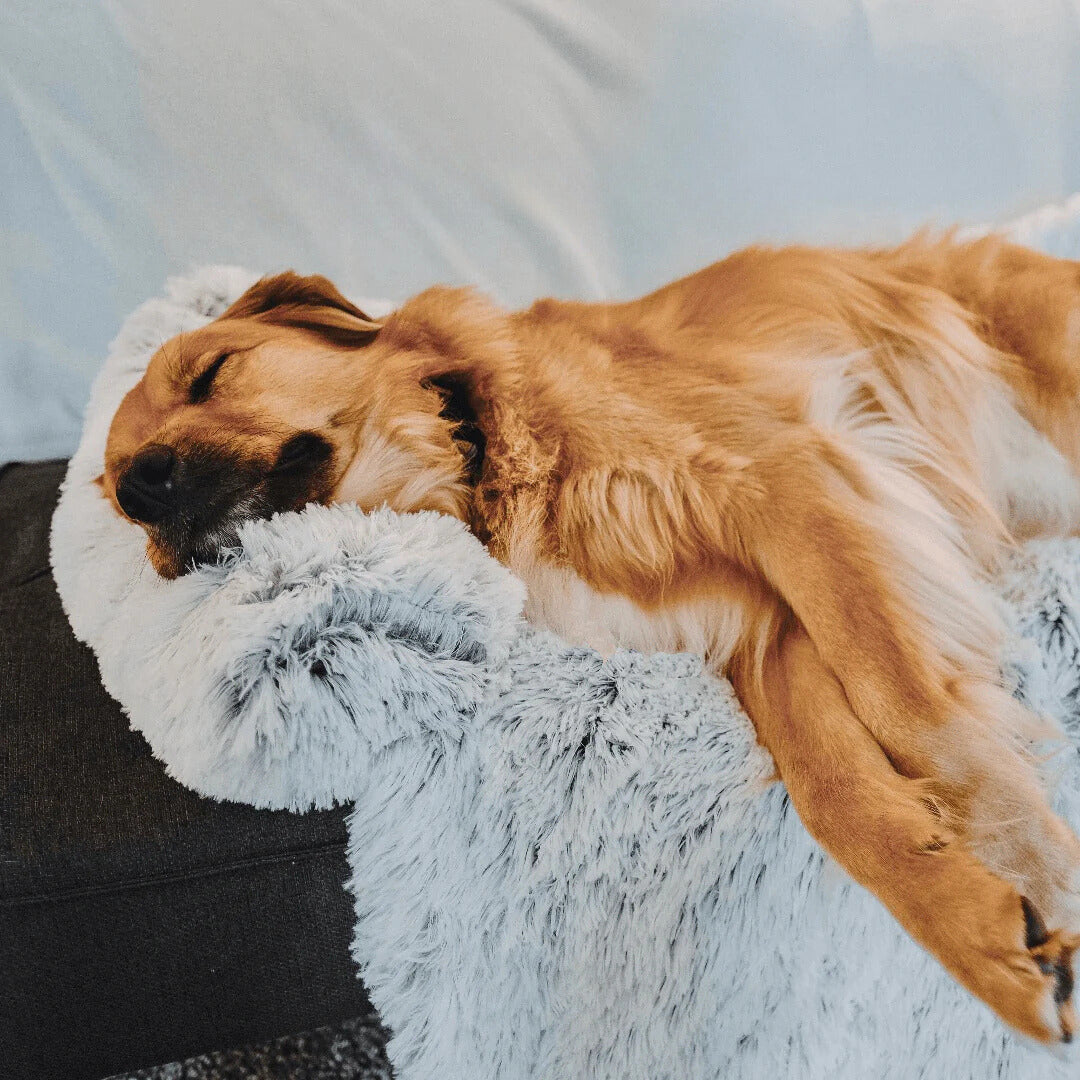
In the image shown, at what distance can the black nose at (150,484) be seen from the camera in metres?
0.96

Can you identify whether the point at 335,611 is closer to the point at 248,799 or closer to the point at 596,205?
the point at 248,799

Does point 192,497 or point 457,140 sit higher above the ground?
point 457,140

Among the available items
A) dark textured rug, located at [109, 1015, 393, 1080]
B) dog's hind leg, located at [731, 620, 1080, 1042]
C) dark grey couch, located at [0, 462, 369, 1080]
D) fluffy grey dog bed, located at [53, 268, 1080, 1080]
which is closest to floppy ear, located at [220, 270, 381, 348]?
fluffy grey dog bed, located at [53, 268, 1080, 1080]

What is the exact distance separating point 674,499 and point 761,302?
386 millimetres

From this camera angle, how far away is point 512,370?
3.66ft

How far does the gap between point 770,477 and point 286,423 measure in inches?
22.2

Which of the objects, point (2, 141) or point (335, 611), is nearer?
point (335, 611)

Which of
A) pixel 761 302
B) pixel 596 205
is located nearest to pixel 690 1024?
pixel 761 302

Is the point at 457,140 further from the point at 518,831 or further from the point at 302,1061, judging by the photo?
the point at 302,1061

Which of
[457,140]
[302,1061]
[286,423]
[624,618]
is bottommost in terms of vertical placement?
[302,1061]

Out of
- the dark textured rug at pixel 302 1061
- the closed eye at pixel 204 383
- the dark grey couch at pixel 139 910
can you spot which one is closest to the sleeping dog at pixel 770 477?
the closed eye at pixel 204 383

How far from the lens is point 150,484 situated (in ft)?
3.17

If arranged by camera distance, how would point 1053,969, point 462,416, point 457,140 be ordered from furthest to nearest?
point 457,140 < point 462,416 < point 1053,969

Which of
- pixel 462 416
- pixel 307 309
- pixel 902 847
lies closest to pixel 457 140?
pixel 307 309
